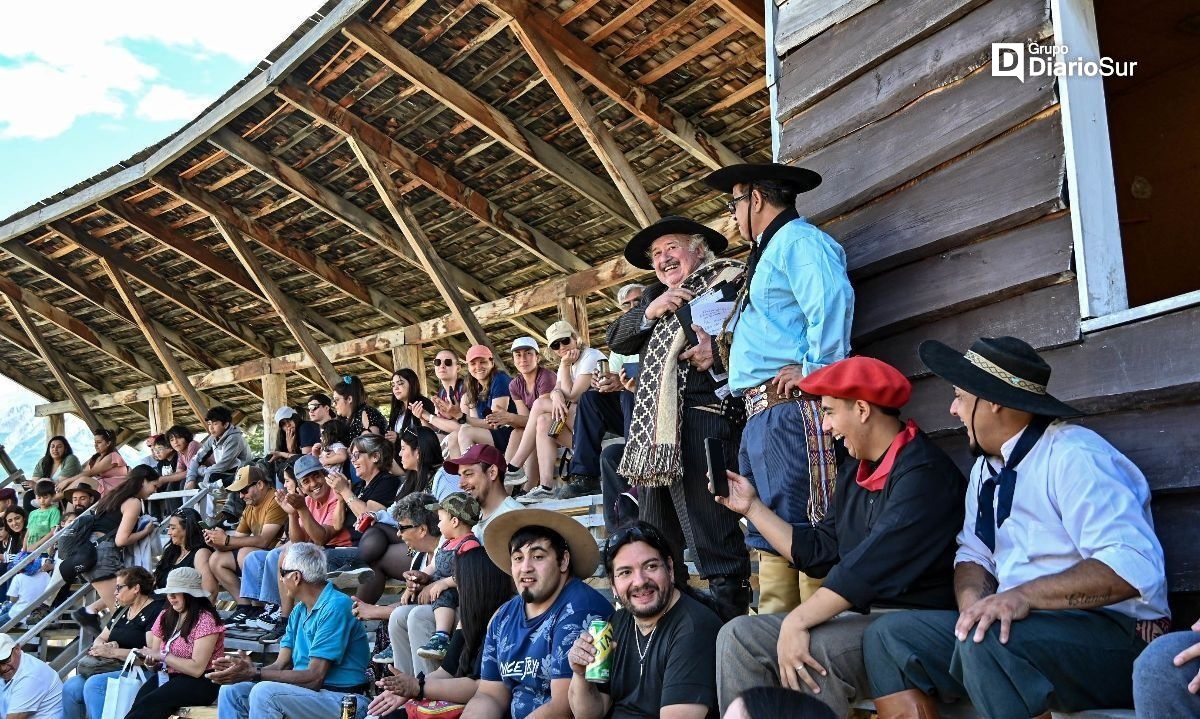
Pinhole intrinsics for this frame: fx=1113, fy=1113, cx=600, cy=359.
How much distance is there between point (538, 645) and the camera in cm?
466

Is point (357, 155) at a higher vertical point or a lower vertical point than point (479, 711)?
higher

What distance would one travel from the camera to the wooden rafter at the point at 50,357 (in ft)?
47.9

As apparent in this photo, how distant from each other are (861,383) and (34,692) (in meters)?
7.28

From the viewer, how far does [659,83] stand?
8.51 metres

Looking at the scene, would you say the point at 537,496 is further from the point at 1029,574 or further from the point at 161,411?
the point at 161,411

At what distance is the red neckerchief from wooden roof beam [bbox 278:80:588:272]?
722 cm

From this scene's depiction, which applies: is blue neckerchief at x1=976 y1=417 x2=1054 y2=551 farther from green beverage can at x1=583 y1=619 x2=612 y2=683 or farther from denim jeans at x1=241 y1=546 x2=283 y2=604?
denim jeans at x1=241 y1=546 x2=283 y2=604

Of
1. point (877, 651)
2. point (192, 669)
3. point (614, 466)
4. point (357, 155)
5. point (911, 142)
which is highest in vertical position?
point (357, 155)

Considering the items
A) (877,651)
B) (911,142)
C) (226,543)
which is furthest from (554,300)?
(877,651)

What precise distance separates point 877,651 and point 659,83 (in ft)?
20.9

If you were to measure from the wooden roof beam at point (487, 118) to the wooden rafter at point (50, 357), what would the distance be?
27.7 ft

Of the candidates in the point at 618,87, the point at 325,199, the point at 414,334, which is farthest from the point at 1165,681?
the point at 414,334

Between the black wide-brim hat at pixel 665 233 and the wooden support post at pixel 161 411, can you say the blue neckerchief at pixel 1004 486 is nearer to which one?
the black wide-brim hat at pixel 665 233

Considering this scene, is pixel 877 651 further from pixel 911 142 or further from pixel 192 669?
pixel 192 669
